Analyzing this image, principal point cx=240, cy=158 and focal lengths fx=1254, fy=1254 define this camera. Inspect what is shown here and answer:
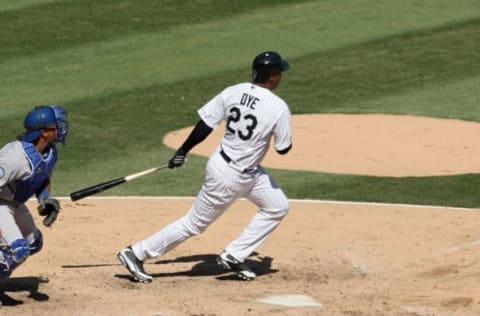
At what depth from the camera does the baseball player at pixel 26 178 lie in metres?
9.32

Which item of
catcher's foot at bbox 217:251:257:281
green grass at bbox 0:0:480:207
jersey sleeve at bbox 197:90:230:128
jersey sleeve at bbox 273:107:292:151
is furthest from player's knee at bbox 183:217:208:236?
green grass at bbox 0:0:480:207

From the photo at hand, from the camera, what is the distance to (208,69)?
19.8 m

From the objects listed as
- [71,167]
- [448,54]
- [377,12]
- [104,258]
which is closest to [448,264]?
[104,258]

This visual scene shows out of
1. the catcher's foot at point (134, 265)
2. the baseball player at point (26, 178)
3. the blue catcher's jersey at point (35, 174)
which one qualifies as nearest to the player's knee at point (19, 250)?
the baseball player at point (26, 178)

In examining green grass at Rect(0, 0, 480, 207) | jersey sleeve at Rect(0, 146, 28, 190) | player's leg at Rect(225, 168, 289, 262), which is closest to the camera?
jersey sleeve at Rect(0, 146, 28, 190)

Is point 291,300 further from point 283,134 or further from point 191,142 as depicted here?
point 191,142

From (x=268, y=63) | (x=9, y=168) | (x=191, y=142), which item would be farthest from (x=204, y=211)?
(x=9, y=168)

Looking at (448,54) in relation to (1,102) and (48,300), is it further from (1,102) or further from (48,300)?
(48,300)

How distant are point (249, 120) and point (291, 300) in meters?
1.54

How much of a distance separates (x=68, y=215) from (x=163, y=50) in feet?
27.9

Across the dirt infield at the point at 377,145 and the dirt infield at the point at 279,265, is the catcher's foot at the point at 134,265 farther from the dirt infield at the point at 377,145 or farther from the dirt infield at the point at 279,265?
the dirt infield at the point at 377,145

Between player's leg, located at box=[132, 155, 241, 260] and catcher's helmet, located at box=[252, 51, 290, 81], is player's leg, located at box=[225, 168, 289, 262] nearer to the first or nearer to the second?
player's leg, located at box=[132, 155, 241, 260]

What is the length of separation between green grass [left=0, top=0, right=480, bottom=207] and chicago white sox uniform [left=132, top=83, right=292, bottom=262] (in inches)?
134

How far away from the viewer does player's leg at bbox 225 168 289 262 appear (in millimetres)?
10602
